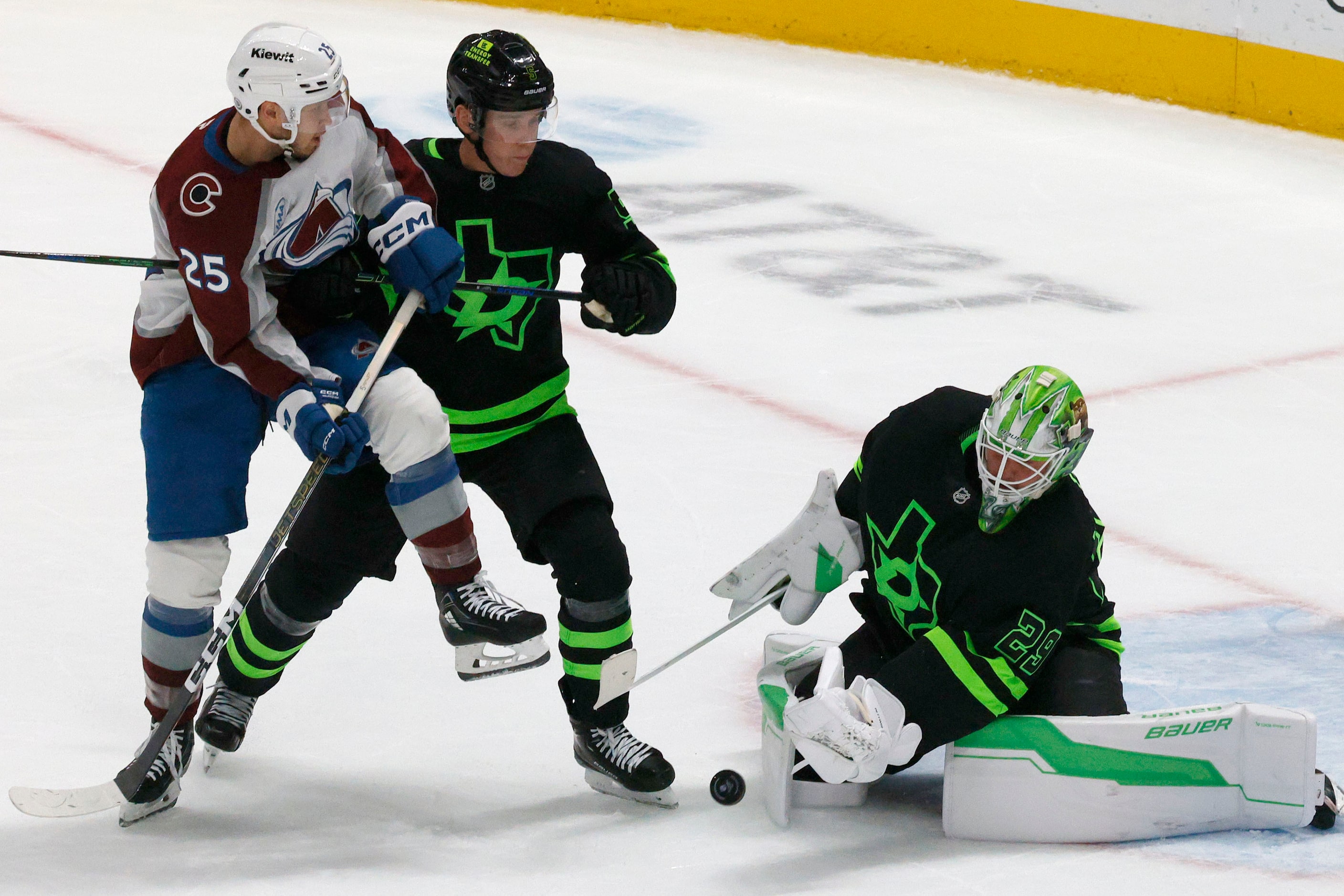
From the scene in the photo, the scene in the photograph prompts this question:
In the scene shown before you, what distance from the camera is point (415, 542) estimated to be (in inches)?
111

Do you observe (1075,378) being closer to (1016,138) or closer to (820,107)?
(1016,138)

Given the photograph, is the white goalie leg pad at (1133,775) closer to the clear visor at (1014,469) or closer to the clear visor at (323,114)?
the clear visor at (1014,469)

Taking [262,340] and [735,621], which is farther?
[735,621]

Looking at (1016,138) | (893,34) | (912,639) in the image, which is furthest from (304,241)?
(893,34)

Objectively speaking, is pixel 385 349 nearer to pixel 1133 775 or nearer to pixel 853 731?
pixel 853 731

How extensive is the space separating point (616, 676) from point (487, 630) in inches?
12.0

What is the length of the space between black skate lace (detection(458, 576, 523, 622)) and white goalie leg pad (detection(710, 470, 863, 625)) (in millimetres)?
502

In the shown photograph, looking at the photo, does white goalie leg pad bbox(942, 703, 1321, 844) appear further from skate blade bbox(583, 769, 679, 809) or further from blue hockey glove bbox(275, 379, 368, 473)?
blue hockey glove bbox(275, 379, 368, 473)

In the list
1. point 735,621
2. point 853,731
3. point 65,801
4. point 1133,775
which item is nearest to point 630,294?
point 735,621

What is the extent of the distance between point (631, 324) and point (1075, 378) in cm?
240

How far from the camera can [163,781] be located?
2.85 metres

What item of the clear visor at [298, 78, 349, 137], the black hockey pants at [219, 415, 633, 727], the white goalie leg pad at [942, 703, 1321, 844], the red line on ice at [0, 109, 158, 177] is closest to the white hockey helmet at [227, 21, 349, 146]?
the clear visor at [298, 78, 349, 137]

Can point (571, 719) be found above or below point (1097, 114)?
below

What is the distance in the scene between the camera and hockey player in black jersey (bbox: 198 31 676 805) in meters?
2.86
